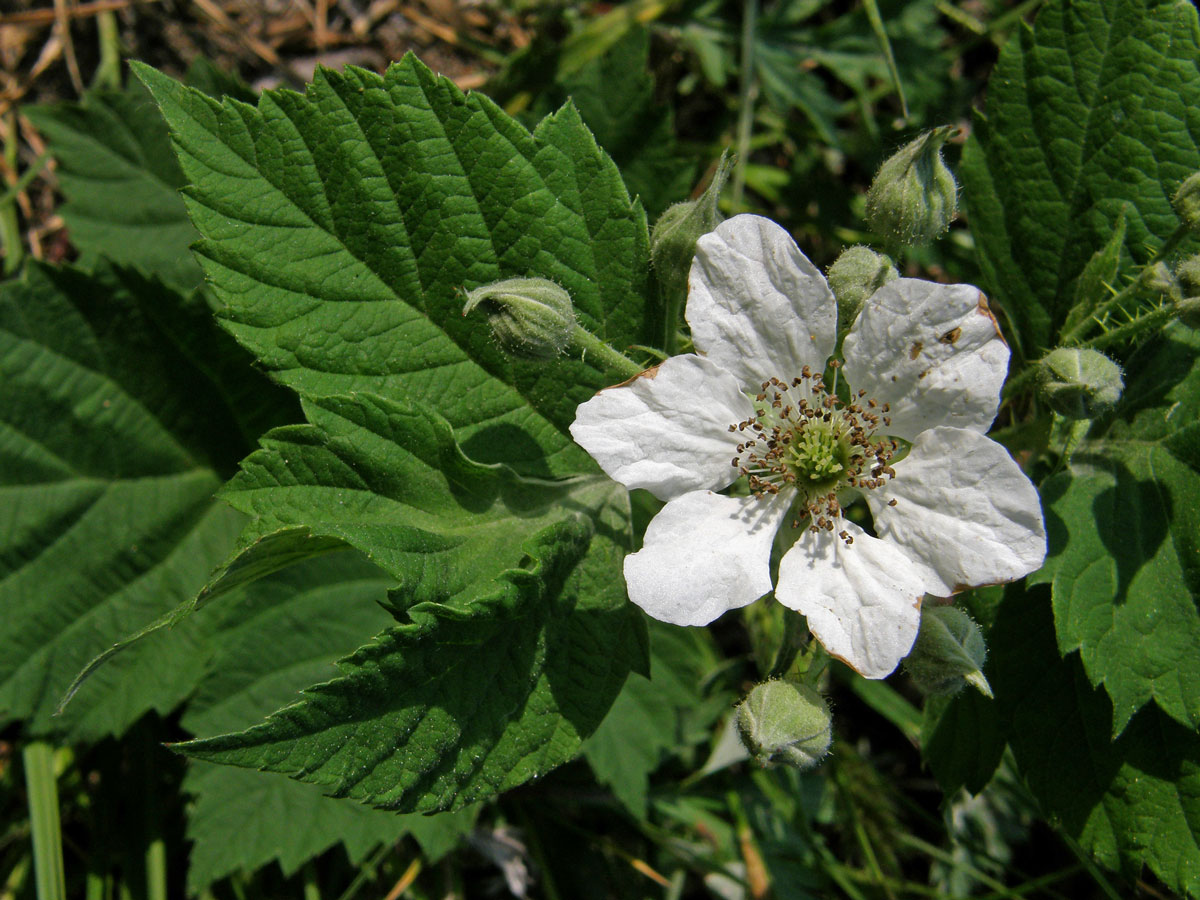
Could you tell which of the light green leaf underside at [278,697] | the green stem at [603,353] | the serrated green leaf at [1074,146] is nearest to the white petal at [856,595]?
the green stem at [603,353]

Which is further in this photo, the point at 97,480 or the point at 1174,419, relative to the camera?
the point at 97,480

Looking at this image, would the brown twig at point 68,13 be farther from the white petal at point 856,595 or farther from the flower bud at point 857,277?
the white petal at point 856,595

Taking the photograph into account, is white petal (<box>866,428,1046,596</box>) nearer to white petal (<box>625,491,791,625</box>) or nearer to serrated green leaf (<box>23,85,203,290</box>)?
white petal (<box>625,491,791,625</box>)

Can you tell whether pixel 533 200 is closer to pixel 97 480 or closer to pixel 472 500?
pixel 472 500

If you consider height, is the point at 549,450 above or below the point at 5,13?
below

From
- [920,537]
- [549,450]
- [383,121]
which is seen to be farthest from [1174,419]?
[383,121]

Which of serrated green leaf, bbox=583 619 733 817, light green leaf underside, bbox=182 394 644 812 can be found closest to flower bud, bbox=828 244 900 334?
light green leaf underside, bbox=182 394 644 812
